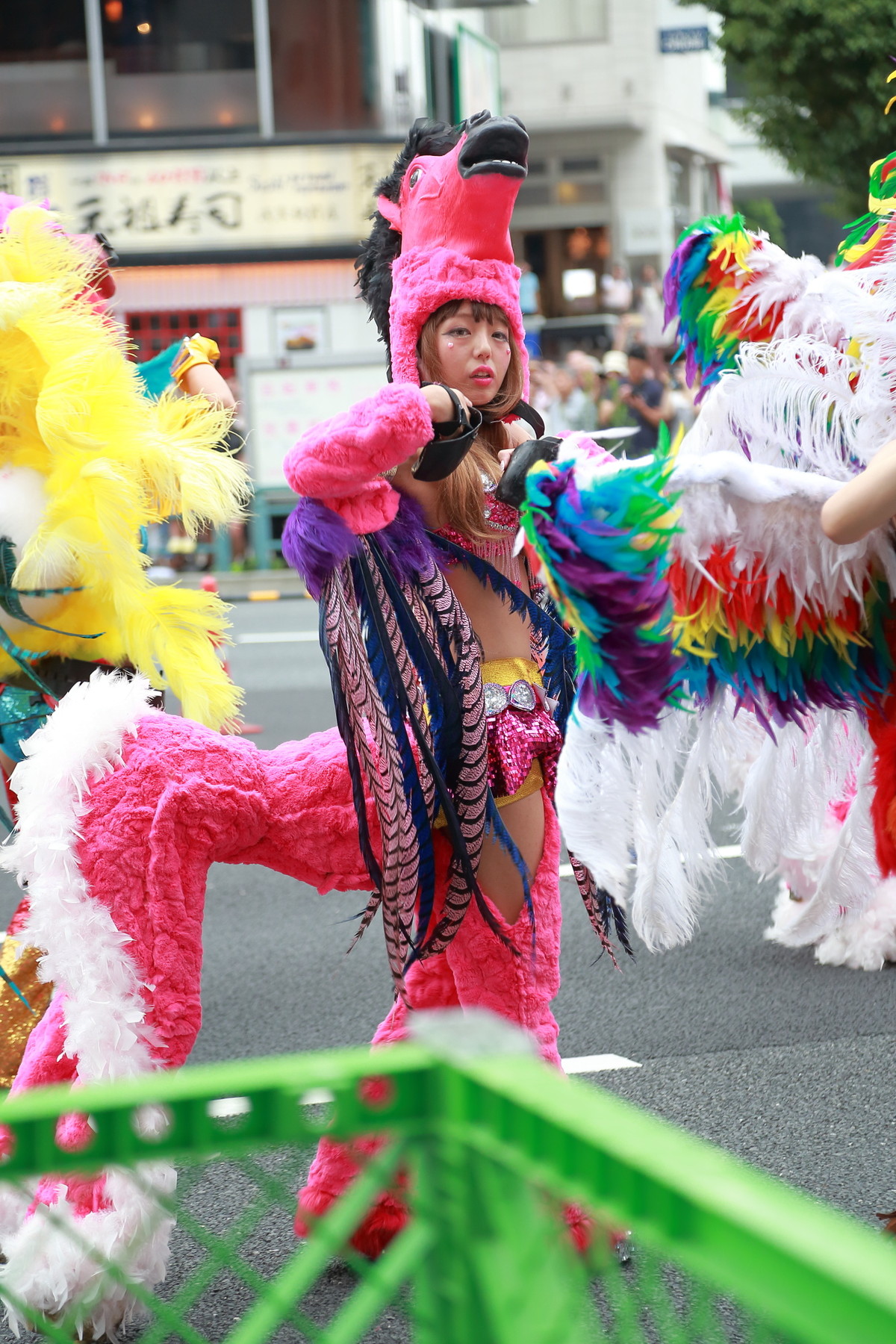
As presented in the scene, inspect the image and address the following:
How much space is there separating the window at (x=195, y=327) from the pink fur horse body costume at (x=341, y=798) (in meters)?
16.5

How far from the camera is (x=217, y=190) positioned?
18.1 meters

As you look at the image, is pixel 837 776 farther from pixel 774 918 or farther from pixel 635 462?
pixel 774 918

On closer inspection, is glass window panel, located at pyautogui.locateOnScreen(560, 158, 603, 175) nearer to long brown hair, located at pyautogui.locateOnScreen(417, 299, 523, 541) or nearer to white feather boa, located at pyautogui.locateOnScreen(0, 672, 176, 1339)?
long brown hair, located at pyautogui.locateOnScreen(417, 299, 523, 541)

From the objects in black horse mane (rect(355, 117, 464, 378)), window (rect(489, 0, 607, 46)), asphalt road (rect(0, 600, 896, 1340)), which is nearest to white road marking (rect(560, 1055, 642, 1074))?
asphalt road (rect(0, 600, 896, 1340))

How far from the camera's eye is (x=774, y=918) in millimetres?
4254

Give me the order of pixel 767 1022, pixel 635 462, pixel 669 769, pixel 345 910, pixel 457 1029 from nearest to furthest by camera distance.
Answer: pixel 457 1029 → pixel 635 462 → pixel 669 769 → pixel 767 1022 → pixel 345 910

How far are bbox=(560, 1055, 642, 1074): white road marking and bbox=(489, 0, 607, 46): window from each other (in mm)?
27392

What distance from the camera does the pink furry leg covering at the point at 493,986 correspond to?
241cm

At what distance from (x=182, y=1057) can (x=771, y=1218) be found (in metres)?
1.83

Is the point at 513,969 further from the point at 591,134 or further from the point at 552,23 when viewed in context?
the point at 552,23

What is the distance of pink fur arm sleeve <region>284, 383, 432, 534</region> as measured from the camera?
83.3 inches

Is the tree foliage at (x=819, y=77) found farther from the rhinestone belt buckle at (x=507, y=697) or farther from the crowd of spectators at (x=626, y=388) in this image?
the rhinestone belt buckle at (x=507, y=697)

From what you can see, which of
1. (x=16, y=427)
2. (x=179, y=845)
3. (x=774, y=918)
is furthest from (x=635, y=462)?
(x=774, y=918)

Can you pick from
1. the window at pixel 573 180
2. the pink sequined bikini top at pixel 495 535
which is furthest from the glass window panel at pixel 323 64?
the pink sequined bikini top at pixel 495 535
